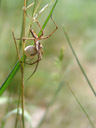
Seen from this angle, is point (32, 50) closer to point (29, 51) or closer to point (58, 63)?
point (29, 51)

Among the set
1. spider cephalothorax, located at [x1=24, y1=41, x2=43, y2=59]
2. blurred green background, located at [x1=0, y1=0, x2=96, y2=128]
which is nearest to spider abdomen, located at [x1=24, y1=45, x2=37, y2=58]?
spider cephalothorax, located at [x1=24, y1=41, x2=43, y2=59]

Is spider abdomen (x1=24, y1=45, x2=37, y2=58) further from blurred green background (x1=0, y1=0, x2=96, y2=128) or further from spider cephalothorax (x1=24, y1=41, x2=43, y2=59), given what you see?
blurred green background (x1=0, y1=0, x2=96, y2=128)

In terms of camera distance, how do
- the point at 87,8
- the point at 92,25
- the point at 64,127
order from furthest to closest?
the point at 87,8 → the point at 92,25 → the point at 64,127

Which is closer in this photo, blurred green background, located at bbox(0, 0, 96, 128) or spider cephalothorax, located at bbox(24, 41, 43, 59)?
spider cephalothorax, located at bbox(24, 41, 43, 59)

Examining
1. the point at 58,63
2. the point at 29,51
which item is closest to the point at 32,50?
the point at 29,51

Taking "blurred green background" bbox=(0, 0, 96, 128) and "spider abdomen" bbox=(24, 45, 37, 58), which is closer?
Result: "spider abdomen" bbox=(24, 45, 37, 58)

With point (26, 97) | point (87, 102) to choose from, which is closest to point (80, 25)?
point (26, 97)

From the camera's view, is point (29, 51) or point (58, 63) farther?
point (58, 63)

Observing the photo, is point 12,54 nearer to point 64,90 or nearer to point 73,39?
point 64,90
